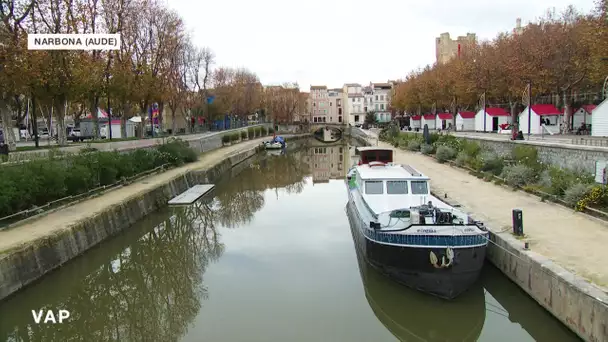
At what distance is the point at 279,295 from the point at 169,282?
3800 millimetres

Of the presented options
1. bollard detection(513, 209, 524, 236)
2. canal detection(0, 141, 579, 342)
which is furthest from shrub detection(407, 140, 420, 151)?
bollard detection(513, 209, 524, 236)

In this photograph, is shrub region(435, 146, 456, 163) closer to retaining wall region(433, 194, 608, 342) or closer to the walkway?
the walkway

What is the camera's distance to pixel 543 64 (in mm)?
38125

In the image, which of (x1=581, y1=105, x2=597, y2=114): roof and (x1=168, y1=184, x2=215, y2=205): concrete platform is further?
(x1=581, y1=105, x2=597, y2=114): roof

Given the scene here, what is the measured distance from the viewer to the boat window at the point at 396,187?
1612 cm

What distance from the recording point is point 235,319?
1144 centimetres

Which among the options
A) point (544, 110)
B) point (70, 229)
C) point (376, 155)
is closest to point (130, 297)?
point (70, 229)

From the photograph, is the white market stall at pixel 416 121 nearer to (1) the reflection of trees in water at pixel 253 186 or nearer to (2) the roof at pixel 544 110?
(1) the reflection of trees in water at pixel 253 186

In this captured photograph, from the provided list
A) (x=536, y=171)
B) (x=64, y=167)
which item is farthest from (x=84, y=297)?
(x=536, y=171)

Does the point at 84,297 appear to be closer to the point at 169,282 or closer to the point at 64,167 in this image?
the point at 169,282

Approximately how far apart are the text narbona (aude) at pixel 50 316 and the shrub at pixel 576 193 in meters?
15.1

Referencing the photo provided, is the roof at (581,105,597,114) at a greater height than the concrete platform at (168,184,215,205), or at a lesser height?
greater

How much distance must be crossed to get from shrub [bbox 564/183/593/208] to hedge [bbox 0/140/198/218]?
17880 millimetres

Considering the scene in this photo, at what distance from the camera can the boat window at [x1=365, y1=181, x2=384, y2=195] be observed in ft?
53.5
